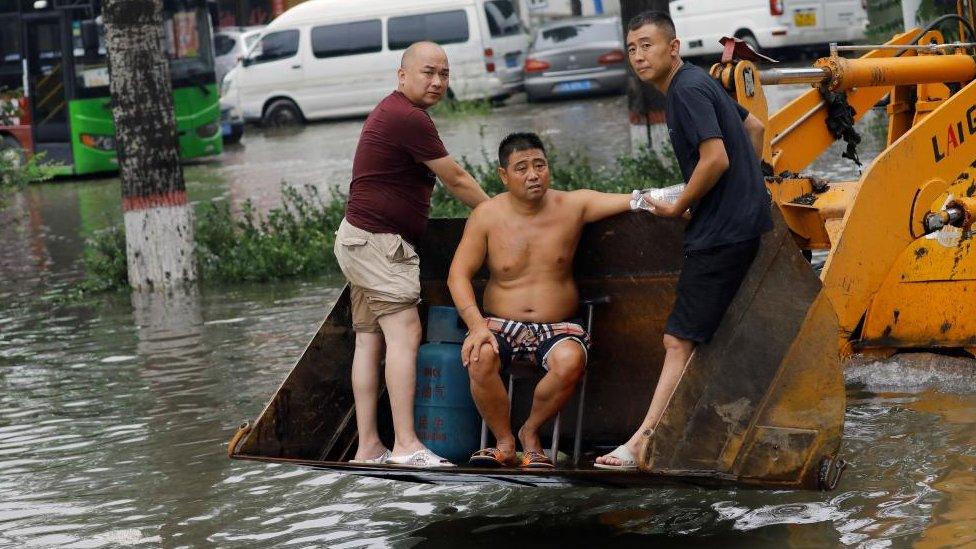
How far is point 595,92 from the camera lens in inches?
1091

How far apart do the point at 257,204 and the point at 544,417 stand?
466 inches

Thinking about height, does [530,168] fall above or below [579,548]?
above

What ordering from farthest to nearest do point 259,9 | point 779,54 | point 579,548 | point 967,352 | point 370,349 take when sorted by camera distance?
point 259,9, point 779,54, point 967,352, point 370,349, point 579,548

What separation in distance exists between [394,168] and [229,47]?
26.5m

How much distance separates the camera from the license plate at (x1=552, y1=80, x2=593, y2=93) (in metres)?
27.3

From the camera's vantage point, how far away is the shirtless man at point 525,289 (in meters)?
6.01

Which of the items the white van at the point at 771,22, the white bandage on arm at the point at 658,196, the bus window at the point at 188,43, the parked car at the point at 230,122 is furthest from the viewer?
the white van at the point at 771,22

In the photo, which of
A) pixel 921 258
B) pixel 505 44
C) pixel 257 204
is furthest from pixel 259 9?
pixel 921 258

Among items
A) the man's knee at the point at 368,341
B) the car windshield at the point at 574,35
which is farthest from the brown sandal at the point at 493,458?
the car windshield at the point at 574,35

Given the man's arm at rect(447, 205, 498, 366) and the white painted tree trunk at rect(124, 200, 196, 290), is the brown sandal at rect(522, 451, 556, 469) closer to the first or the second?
the man's arm at rect(447, 205, 498, 366)

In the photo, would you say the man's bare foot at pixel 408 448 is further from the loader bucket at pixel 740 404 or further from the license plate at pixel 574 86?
the license plate at pixel 574 86

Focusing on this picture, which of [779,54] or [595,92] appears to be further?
[779,54]

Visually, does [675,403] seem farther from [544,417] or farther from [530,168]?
[530,168]

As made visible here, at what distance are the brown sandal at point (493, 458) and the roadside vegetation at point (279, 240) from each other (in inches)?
267
